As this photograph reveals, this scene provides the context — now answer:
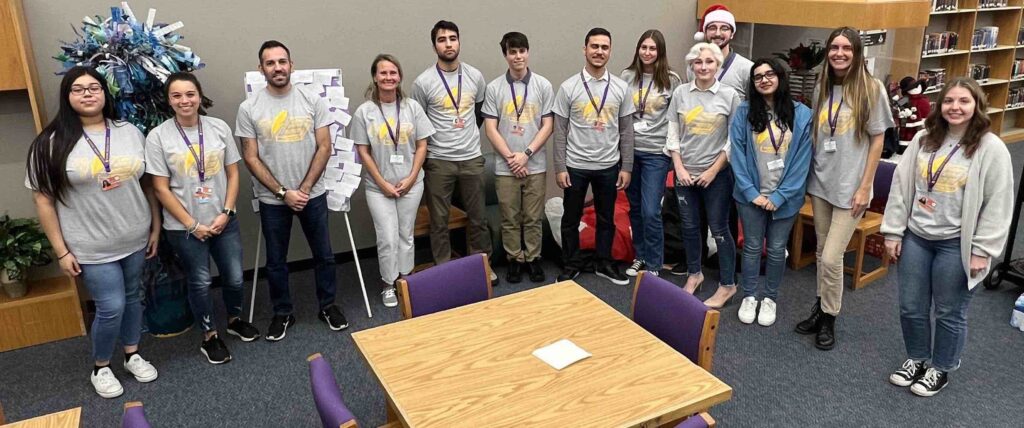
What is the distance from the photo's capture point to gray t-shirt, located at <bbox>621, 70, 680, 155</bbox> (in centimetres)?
409

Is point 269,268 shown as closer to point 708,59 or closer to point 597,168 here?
point 597,168

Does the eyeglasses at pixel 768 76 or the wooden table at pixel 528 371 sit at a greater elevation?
the eyeglasses at pixel 768 76

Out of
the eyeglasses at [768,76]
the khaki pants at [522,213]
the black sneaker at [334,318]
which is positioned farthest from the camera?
the khaki pants at [522,213]

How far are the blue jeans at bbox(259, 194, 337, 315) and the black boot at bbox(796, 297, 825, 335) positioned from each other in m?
2.56

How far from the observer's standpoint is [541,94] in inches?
165

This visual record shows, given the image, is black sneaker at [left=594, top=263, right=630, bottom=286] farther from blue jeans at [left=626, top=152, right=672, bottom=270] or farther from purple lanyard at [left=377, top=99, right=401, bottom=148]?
purple lanyard at [left=377, top=99, right=401, bottom=148]

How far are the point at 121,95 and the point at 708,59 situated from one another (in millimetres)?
2856

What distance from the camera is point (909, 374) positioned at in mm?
3215

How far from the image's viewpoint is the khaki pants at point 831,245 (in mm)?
3447

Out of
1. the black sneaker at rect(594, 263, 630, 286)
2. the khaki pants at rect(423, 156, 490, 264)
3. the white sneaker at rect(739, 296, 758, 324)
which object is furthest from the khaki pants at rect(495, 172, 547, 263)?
the white sneaker at rect(739, 296, 758, 324)

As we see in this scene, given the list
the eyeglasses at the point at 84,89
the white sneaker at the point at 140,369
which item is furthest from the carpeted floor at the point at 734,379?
the eyeglasses at the point at 84,89

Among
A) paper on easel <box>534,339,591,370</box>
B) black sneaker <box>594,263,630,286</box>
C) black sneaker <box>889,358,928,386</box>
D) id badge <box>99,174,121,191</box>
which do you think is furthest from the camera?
black sneaker <box>594,263,630,286</box>

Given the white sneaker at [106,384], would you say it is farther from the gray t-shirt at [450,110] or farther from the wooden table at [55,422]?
the gray t-shirt at [450,110]

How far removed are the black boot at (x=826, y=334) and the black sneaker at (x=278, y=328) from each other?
2.80m
